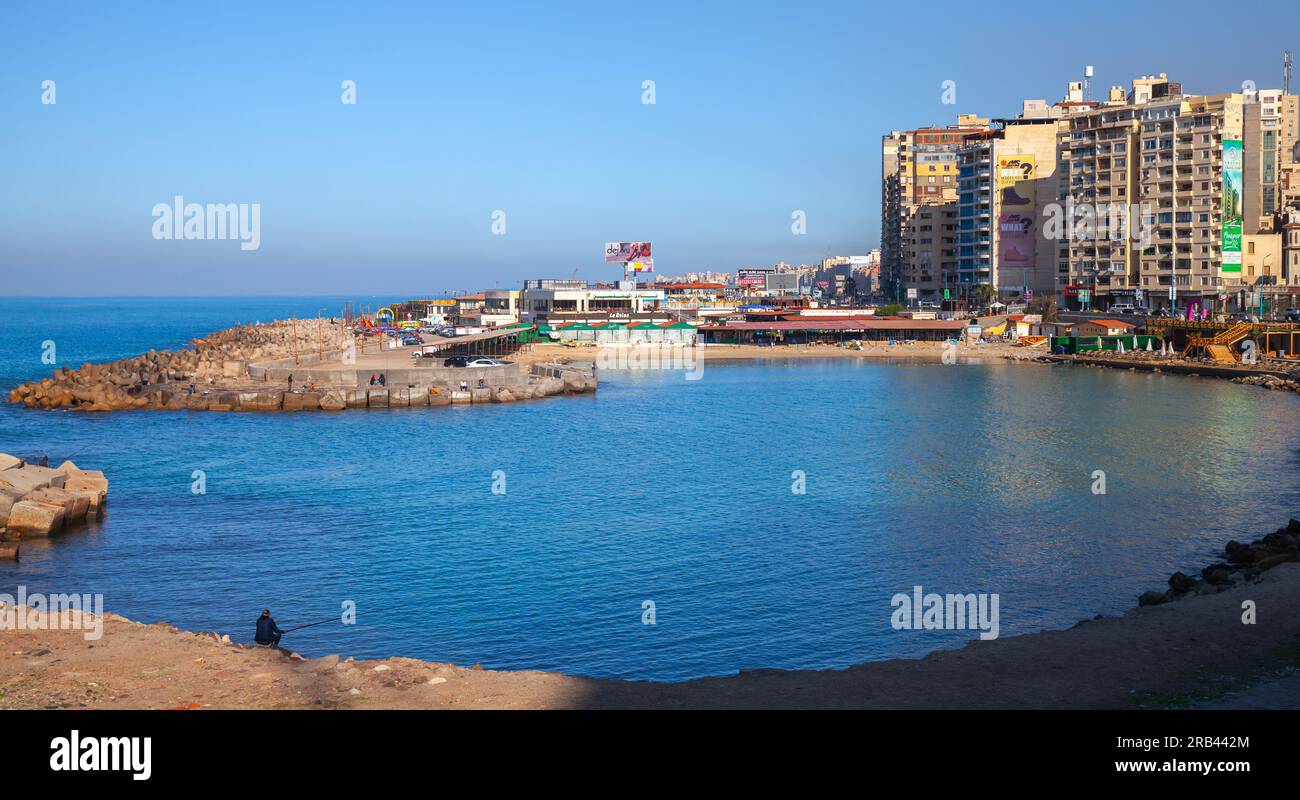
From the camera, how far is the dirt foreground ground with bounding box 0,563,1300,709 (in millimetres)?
12859

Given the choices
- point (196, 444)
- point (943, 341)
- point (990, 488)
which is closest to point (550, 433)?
point (196, 444)

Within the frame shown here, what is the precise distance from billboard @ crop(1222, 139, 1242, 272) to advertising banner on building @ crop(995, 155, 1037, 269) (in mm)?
23540

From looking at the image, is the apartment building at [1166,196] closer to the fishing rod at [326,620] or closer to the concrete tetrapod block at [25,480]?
the concrete tetrapod block at [25,480]

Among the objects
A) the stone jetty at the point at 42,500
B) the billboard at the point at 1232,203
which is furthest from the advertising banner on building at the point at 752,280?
the stone jetty at the point at 42,500

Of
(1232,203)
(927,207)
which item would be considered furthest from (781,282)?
(1232,203)

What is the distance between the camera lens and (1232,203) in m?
90.4

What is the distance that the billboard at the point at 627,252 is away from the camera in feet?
429

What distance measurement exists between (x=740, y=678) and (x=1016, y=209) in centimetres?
10669

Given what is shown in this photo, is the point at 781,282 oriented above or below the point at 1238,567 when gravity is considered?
above

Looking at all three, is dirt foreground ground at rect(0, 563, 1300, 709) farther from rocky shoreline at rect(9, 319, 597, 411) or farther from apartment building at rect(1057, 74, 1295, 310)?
apartment building at rect(1057, 74, 1295, 310)

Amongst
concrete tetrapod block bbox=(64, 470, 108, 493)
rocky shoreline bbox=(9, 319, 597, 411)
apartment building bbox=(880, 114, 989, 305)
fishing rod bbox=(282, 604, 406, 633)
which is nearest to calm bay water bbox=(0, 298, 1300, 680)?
fishing rod bbox=(282, 604, 406, 633)

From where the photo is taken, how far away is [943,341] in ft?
341

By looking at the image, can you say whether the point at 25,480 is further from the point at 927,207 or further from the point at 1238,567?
the point at 927,207

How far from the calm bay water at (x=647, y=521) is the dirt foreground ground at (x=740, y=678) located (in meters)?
2.88
